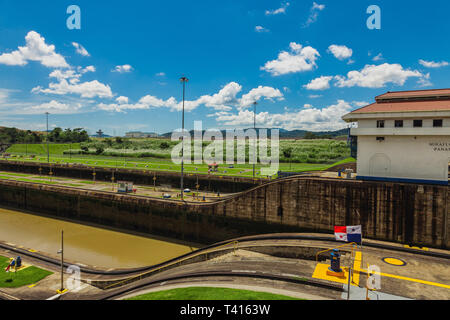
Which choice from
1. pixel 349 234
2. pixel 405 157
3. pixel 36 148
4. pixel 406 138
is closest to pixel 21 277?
pixel 349 234

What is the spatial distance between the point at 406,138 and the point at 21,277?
31.3 meters

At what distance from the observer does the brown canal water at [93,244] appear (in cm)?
2634

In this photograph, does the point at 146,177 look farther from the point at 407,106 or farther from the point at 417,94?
the point at 417,94

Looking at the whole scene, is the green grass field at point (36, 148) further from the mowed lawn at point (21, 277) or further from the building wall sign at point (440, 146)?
the building wall sign at point (440, 146)

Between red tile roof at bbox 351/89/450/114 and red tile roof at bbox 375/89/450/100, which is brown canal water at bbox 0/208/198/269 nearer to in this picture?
red tile roof at bbox 351/89/450/114

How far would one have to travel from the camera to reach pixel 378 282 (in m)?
14.3

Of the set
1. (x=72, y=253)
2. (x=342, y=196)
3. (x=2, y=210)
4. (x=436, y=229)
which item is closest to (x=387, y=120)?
(x=342, y=196)

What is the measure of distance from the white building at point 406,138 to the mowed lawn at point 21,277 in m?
26.7

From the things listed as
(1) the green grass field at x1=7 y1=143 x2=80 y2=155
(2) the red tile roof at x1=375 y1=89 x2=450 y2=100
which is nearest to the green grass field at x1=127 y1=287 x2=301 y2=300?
(2) the red tile roof at x1=375 y1=89 x2=450 y2=100

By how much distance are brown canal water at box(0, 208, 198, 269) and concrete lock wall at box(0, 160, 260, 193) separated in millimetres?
15718

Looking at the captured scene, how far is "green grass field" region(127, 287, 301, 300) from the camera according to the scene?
1234cm

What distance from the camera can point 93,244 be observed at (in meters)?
30.5
